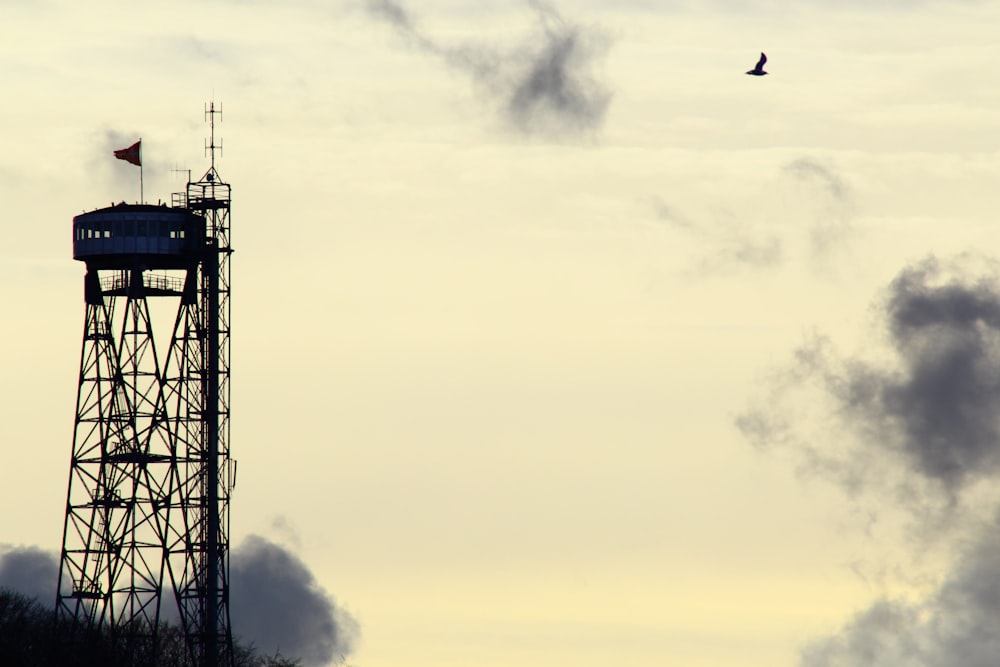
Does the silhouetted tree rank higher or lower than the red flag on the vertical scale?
lower

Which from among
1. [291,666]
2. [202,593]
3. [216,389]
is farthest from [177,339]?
[291,666]

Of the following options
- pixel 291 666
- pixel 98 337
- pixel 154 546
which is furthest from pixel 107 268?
pixel 291 666

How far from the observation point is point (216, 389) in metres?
170

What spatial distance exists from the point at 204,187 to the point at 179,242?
6030 millimetres

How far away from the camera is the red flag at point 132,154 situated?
168 meters

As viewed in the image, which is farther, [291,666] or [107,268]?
[291,666]

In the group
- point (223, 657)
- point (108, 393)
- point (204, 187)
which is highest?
point (204, 187)

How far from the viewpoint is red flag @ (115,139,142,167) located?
552ft

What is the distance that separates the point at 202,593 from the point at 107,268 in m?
22.3

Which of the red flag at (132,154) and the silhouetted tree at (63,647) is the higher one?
the red flag at (132,154)

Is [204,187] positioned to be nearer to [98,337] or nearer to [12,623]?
[98,337]

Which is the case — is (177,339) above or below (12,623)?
above

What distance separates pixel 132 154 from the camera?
16888cm

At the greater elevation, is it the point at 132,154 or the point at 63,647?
the point at 132,154
